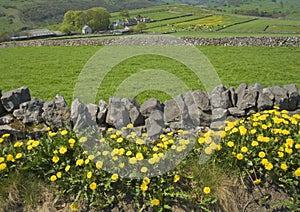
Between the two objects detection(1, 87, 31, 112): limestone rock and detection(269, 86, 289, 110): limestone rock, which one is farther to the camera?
detection(269, 86, 289, 110): limestone rock

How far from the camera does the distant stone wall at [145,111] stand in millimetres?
6535

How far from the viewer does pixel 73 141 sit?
4758 millimetres

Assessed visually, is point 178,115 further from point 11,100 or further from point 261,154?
point 11,100

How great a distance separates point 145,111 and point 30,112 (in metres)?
2.58

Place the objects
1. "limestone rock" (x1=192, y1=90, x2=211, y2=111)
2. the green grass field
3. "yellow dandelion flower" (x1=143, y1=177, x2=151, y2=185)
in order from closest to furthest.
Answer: "yellow dandelion flower" (x1=143, y1=177, x2=151, y2=185) < "limestone rock" (x1=192, y1=90, x2=211, y2=111) < the green grass field

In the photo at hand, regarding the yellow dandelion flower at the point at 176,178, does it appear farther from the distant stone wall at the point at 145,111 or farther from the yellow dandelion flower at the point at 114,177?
the distant stone wall at the point at 145,111

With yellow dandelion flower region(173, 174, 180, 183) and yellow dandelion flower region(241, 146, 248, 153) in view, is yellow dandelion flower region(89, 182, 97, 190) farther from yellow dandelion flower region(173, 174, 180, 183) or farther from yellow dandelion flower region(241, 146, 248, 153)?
yellow dandelion flower region(241, 146, 248, 153)

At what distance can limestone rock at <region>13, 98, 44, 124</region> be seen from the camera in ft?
22.0

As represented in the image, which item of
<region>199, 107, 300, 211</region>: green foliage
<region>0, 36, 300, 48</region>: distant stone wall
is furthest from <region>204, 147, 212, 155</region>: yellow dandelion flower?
<region>0, 36, 300, 48</region>: distant stone wall

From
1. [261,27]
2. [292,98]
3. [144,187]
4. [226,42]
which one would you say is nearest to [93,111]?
[144,187]

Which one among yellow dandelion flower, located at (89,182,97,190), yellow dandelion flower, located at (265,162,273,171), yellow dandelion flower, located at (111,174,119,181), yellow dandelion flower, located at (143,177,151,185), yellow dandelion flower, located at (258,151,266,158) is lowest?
yellow dandelion flower, located at (143,177,151,185)

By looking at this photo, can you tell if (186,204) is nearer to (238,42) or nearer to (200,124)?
(200,124)

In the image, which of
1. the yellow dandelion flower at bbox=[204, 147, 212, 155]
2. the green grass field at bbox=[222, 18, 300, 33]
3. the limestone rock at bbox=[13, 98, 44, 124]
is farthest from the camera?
the green grass field at bbox=[222, 18, 300, 33]

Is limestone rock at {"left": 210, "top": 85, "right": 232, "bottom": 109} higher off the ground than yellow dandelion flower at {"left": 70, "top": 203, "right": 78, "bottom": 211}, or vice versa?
limestone rock at {"left": 210, "top": 85, "right": 232, "bottom": 109}
